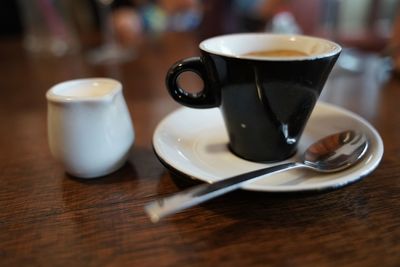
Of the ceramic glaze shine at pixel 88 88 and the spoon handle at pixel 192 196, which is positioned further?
the ceramic glaze shine at pixel 88 88

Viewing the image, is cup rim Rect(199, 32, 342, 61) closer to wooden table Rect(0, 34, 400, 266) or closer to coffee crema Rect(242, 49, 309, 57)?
coffee crema Rect(242, 49, 309, 57)

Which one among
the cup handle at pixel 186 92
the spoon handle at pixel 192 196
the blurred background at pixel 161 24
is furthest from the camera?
the blurred background at pixel 161 24

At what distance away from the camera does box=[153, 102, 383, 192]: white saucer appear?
0.33 metres

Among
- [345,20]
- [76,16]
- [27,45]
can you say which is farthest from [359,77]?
[345,20]

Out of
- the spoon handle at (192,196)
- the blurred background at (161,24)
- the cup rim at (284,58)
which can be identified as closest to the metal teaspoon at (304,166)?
the spoon handle at (192,196)

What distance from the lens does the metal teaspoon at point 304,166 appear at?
28 cm

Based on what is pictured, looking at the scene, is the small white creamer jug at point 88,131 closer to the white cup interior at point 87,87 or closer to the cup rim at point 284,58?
the white cup interior at point 87,87

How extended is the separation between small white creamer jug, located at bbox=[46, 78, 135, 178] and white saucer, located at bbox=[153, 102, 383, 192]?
5 centimetres

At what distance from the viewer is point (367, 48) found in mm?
1559

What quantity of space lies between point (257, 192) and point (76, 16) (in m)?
1.80

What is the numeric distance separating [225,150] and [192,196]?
16 centimetres

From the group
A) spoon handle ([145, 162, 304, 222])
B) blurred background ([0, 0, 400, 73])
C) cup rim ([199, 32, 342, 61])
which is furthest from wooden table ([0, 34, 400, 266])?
blurred background ([0, 0, 400, 73])

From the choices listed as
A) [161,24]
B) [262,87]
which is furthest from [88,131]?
[161,24]

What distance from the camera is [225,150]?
44 centimetres
